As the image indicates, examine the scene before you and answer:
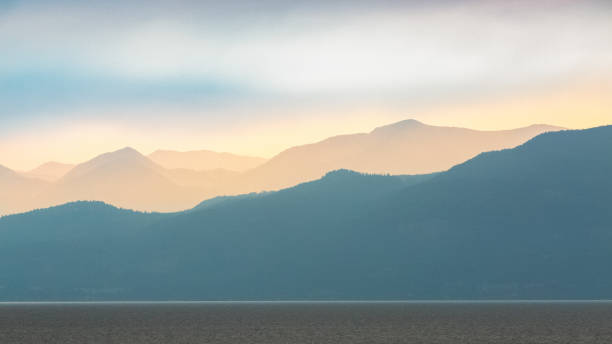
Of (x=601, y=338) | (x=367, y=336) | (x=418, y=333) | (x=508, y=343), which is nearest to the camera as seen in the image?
(x=508, y=343)

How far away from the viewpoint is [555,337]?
580 ft

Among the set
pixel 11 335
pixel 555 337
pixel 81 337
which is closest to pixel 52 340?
pixel 81 337

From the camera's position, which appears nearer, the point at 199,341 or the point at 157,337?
the point at 199,341

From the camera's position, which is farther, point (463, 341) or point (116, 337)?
point (116, 337)

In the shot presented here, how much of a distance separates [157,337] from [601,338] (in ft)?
275

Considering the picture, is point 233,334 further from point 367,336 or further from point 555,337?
point 555,337

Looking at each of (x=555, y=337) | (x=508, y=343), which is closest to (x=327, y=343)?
(x=508, y=343)

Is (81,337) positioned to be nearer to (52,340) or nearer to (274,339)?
(52,340)

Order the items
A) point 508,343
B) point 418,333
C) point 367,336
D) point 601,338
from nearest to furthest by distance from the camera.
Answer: point 508,343, point 601,338, point 367,336, point 418,333

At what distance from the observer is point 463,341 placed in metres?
165

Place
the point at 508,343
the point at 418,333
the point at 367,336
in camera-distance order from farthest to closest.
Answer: the point at 418,333 < the point at 367,336 < the point at 508,343

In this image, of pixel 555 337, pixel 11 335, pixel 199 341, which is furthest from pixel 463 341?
pixel 11 335

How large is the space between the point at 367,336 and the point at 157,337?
41108 millimetres

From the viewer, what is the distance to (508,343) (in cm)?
15888
